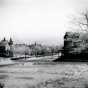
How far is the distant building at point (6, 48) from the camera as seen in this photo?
2285mm

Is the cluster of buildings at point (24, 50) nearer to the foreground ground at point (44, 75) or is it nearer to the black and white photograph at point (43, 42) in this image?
the black and white photograph at point (43, 42)

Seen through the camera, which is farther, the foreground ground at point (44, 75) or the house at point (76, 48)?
the house at point (76, 48)

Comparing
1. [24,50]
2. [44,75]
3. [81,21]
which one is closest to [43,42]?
[24,50]

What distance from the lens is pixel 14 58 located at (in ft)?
7.55

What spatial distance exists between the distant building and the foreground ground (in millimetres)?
179

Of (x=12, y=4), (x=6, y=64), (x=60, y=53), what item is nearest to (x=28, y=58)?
(x=6, y=64)

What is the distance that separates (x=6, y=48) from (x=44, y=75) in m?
0.67

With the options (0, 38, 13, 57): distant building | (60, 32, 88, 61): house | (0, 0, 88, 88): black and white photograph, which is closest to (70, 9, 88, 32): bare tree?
(0, 0, 88, 88): black and white photograph

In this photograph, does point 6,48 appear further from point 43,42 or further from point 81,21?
point 81,21

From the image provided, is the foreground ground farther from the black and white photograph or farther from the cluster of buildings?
the cluster of buildings

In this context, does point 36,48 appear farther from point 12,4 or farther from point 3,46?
point 12,4

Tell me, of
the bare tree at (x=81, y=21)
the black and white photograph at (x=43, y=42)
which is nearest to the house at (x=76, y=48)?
the black and white photograph at (x=43, y=42)

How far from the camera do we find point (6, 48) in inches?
89.7

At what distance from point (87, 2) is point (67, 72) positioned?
1.06 meters
